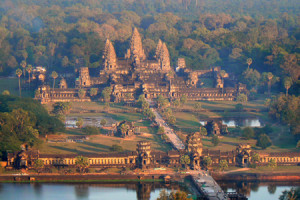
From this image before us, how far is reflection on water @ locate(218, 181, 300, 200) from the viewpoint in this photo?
63.4 metres

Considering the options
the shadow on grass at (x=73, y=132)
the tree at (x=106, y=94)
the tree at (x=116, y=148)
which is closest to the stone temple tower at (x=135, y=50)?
the tree at (x=106, y=94)

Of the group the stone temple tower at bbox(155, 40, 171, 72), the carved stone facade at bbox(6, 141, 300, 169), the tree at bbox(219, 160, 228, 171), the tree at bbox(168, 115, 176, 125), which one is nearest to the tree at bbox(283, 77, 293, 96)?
the tree at bbox(168, 115, 176, 125)

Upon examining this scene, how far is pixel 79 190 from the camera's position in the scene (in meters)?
64.8

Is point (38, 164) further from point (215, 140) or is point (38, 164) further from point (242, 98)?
point (242, 98)

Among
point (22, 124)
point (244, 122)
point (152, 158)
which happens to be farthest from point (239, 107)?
point (22, 124)

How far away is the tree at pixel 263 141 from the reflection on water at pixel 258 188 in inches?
391

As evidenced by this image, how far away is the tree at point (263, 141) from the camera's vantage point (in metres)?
76.2

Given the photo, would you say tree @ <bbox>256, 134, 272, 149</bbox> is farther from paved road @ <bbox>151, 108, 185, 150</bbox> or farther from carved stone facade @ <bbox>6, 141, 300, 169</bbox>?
paved road @ <bbox>151, 108, 185, 150</bbox>

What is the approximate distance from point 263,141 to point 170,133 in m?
11.1

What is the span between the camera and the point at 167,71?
121 m

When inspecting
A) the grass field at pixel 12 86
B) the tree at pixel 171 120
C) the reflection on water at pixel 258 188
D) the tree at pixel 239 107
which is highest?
the grass field at pixel 12 86

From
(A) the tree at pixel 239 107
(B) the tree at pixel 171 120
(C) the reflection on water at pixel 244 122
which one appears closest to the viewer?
(B) the tree at pixel 171 120

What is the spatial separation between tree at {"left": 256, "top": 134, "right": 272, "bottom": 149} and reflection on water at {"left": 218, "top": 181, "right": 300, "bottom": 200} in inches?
391

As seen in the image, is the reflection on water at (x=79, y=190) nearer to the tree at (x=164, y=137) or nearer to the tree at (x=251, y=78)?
the tree at (x=164, y=137)
